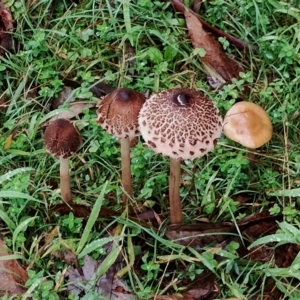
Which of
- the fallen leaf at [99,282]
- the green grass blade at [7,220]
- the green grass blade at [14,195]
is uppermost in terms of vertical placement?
the green grass blade at [14,195]

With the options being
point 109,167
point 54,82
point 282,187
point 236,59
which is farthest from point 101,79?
point 282,187

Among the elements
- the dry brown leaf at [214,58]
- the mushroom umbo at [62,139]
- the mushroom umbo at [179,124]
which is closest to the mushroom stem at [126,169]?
the mushroom umbo at [62,139]

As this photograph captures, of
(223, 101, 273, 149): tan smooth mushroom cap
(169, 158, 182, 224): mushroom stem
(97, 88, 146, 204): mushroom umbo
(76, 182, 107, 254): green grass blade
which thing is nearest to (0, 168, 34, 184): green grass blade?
(76, 182, 107, 254): green grass blade

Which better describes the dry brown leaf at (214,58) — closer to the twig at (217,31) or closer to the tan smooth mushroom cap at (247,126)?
the twig at (217,31)

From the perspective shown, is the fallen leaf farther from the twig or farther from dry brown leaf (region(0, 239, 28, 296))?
the twig

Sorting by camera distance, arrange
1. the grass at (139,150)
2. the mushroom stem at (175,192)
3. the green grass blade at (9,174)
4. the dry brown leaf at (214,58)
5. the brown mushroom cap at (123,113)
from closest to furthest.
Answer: the brown mushroom cap at (123,113), the mushroom stem at (175,192), the grass at (139,150), the green grass blade at (9,174), the dry brown leaf at (214,58)

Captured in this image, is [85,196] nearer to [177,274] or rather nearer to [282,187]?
[177,274]
